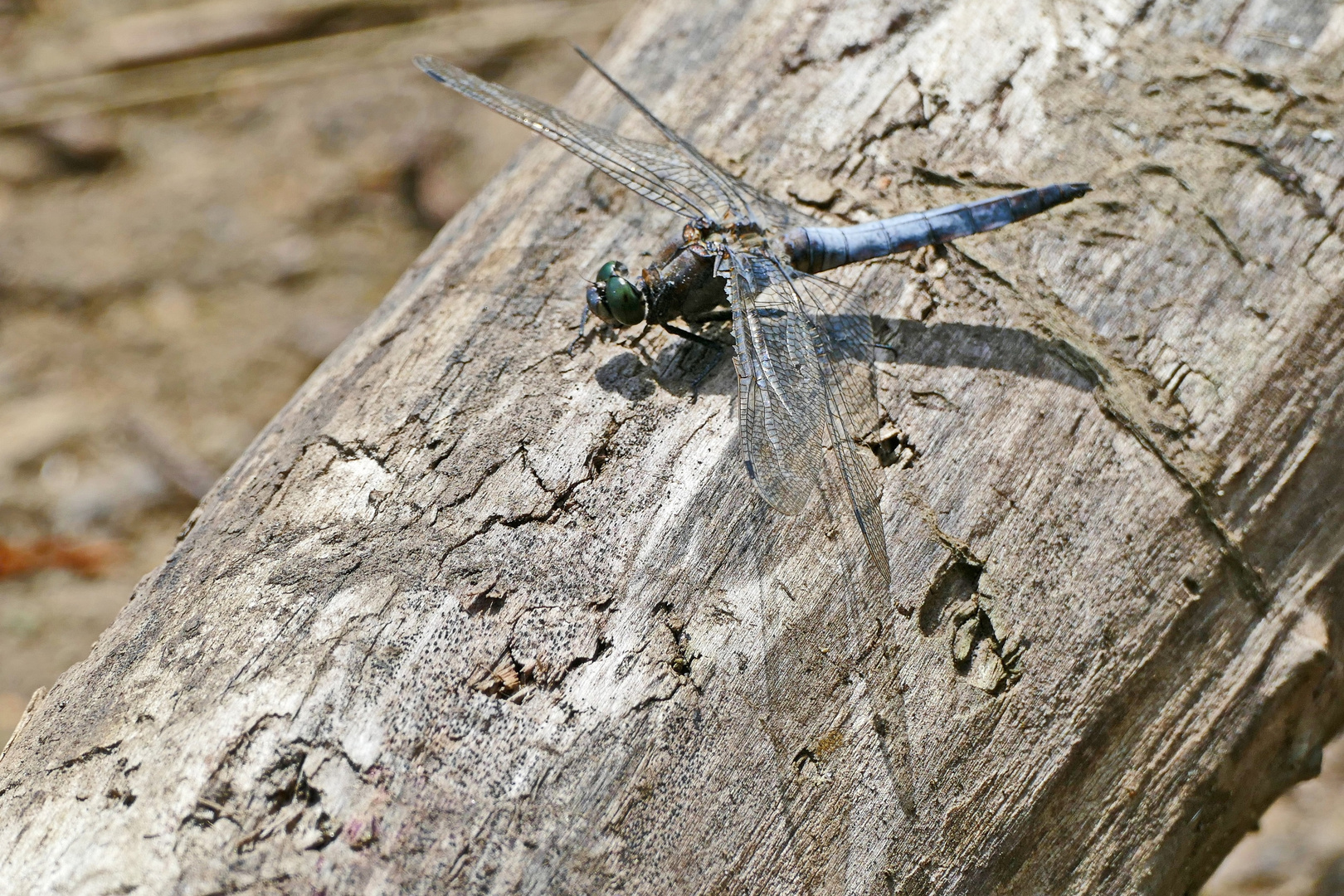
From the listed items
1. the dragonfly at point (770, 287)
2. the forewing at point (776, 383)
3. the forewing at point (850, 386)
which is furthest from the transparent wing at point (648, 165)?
the forewing at point (850, 386)

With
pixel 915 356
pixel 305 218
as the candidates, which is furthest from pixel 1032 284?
pixel 305 218

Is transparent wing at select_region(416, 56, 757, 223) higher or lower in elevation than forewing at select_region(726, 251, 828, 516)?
higher

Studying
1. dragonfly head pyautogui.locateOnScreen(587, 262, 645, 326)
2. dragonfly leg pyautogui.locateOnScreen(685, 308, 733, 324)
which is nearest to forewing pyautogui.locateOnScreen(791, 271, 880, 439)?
dragonfly leg pyautogui.locateOnScreen(685, 308, 733, 324)

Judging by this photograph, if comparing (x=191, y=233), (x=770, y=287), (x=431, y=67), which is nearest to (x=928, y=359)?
(x=770, y=287)

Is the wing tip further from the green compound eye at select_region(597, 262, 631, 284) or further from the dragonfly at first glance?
the green compound eye at select_region(597, 262, 631, 284)

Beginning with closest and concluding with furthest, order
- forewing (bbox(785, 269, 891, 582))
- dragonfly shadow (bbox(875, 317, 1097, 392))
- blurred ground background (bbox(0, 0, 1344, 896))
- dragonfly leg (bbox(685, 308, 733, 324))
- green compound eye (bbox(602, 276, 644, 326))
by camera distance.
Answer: forewing (bbox(785, 269, 891, 582))
dragonfly shadow (bbox(875, 317, 1097, 392))
green compound eye (bbox(602, 276, 644, 326))
dragonfly leg (bbox(685, 308, 733, 324))
blurred ground background (bbox(0, 0, 1344, 896))

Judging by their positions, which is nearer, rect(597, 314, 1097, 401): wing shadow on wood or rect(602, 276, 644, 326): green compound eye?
rect(597, 314, 1097, 401): wing shadow on wood

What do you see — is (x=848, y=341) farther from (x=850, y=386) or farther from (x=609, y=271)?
(x=609, y=271)
